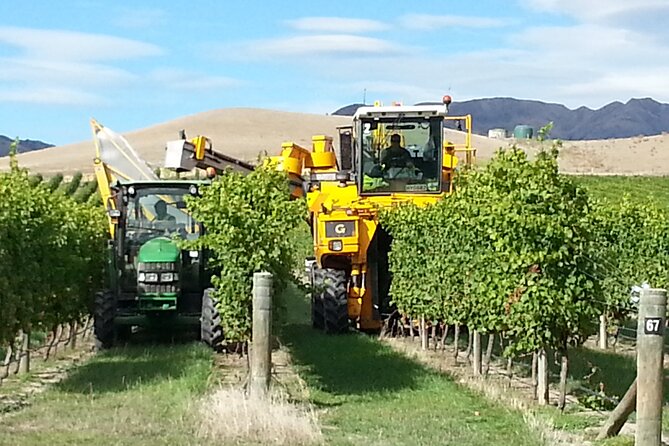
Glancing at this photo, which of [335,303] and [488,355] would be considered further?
[335,303]

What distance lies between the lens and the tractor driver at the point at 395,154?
18.5 metres

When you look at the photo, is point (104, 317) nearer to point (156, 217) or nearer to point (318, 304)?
point (156, 217)

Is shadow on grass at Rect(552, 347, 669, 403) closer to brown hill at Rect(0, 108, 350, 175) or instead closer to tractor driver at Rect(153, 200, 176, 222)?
tractor driver at Rect(153, 200, 176, 222)

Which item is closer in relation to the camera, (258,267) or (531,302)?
(531,302)

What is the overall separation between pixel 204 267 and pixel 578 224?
680 centimetres

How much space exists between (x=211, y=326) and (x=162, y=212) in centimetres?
295

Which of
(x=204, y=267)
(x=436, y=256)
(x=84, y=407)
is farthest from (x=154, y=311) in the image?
(x=84, y=407)

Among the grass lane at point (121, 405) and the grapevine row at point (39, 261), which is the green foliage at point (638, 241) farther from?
the grapevine row at point (39, 261)

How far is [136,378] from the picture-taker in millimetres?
13320

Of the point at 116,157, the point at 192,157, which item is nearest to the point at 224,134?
the point at 116,157

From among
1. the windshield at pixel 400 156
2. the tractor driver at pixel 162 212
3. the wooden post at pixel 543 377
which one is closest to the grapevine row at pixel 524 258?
the wooden post at pixel 543 377

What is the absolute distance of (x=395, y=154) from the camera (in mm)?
18562

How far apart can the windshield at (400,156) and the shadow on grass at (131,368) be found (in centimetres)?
416

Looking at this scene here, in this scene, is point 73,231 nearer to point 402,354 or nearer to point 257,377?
point 402,354
